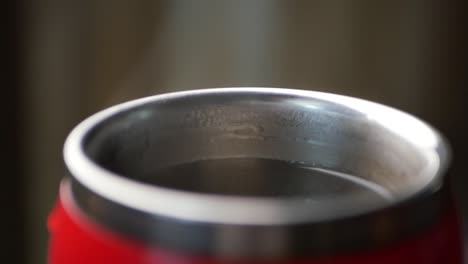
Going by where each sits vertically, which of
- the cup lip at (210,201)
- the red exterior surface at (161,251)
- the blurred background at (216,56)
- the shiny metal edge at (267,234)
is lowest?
the red exterior surface at (161,251)

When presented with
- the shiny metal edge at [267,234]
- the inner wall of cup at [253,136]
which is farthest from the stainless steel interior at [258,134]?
the shiny metal edge at [267,234]

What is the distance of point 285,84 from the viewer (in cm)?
85

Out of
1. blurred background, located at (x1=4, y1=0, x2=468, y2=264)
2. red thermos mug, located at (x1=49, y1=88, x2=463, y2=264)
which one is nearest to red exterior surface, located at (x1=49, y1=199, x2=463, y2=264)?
red thermos mug, located at (x1=49, y1=88, x2=463, y2=264)

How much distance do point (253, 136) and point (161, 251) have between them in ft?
0.81

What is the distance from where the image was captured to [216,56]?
85 centimetres

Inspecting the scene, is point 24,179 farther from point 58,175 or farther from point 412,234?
point 412,234

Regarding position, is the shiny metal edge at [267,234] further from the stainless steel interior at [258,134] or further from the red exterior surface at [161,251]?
the stainless steel interior at [258,134]

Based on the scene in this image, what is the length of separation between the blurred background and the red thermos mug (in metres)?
0.16

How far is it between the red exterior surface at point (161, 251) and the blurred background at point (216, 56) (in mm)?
295

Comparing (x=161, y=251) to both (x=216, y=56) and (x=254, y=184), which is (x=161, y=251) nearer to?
(x=254, y=184)

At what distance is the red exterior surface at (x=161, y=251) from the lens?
473 millimetres

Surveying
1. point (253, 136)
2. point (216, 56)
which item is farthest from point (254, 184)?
point (216, 56)

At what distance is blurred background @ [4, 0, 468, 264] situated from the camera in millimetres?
805

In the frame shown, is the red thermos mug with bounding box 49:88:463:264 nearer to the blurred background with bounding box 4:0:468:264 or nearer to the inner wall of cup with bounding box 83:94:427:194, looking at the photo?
the inner wall of cup with bounding box 83:94:427:194
